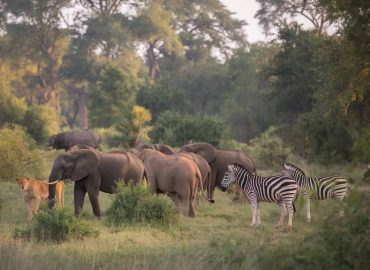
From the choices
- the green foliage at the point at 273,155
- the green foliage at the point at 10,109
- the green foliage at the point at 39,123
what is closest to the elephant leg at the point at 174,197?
the green foliage at the point at 273,155

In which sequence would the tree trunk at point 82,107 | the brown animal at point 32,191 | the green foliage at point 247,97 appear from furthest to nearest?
the tree trunk at point 82,107 → the green foliage at point 247,97 → the brown animal at point 32,191

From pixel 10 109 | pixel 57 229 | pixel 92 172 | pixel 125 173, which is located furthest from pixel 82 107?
pixel 57 229

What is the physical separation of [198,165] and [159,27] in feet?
133

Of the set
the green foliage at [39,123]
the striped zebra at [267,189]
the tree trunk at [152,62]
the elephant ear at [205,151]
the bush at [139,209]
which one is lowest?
the bush at [139,209]

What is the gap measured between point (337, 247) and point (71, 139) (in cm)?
2408

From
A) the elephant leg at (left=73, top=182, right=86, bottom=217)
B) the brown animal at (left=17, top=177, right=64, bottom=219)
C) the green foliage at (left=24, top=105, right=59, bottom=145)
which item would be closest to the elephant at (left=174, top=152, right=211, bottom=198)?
the elephant leg at (left=73, top=182, right=86, bottom=217)

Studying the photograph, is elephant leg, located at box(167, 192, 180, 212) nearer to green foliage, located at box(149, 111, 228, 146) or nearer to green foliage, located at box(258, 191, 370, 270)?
green foliage, located at box(258, 191, 370, 270)

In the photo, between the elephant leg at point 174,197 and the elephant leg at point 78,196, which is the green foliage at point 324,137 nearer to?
the elephant leg at point 174,197

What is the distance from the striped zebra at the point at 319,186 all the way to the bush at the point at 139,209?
8.00 ft

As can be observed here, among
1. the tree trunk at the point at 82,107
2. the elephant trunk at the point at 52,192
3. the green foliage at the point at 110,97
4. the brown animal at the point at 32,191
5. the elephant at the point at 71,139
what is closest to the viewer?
the brown animal at the point at 32,191

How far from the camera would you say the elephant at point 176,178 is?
14.4m

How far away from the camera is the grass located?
319 inches

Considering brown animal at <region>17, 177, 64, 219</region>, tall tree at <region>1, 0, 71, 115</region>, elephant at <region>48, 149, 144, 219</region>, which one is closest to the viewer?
brown animal at <region>17, 177, 64, 219</region>

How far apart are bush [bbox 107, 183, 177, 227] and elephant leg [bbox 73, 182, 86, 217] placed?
3.50 ft
